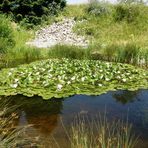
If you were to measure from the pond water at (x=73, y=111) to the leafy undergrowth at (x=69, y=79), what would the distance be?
231 mm

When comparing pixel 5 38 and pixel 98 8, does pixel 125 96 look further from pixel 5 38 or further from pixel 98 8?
pixel 98 8

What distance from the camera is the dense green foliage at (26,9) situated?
65.6ft

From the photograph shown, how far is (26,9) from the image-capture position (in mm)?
20406

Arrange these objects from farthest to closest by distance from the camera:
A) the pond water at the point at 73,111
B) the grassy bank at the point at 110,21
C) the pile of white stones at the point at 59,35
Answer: the pile of white stones at the point at 59,35 → the grassy bank at the point at 110,21 → the pond water at the point at 73,111

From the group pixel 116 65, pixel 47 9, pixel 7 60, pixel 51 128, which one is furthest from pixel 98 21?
pixel 51 128

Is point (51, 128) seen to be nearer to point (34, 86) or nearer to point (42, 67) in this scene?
point (34, 86)

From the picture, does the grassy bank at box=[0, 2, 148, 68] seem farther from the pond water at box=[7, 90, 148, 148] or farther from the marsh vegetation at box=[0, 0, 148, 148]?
the pond water at box=[7, 90, 148, 148]

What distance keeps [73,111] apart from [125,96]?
5.00ft

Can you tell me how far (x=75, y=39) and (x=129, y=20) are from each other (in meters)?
3.78

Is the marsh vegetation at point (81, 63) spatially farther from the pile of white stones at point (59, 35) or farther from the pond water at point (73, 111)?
the pile of white stones at point (59, 35)

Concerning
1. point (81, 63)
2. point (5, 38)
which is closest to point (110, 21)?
point (5, 38)

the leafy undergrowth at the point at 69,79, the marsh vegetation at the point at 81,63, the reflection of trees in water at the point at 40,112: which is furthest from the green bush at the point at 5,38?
the reflection of trees in water at the point at 40,112

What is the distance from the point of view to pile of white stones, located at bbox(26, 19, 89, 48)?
16.8m

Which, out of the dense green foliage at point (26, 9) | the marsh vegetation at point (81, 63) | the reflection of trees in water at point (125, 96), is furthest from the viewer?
the dense green foliage at point (26, 9)
